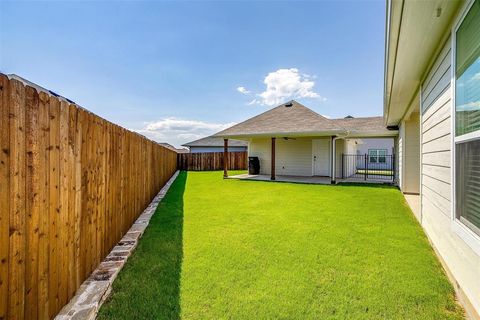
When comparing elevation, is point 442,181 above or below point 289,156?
below

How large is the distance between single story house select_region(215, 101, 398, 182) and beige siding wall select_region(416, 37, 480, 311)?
7801 millimetres

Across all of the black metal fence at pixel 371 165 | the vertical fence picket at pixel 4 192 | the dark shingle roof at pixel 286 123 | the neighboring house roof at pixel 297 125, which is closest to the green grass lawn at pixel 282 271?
the vertical fence picket at pixel 4 192

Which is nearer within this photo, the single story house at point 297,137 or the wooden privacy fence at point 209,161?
the single story house at point 297,137

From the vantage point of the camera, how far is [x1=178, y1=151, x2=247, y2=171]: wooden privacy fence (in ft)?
70.8

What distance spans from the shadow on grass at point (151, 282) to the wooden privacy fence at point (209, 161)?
17.1 metres

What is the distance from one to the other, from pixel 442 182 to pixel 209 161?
19.3 metres

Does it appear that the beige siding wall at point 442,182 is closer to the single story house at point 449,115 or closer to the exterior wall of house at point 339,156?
the single story house at point 449,115

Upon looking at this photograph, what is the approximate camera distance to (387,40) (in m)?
3.60

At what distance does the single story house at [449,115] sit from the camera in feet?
7.43

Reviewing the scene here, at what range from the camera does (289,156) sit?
15188 millimetres

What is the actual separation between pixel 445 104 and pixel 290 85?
13.1m

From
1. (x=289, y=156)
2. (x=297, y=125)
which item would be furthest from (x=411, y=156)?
(x=289, y=156)

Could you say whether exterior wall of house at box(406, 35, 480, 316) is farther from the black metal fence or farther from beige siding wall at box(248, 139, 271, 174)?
the black metal fence

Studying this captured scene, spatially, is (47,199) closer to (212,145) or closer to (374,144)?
(374,144)
